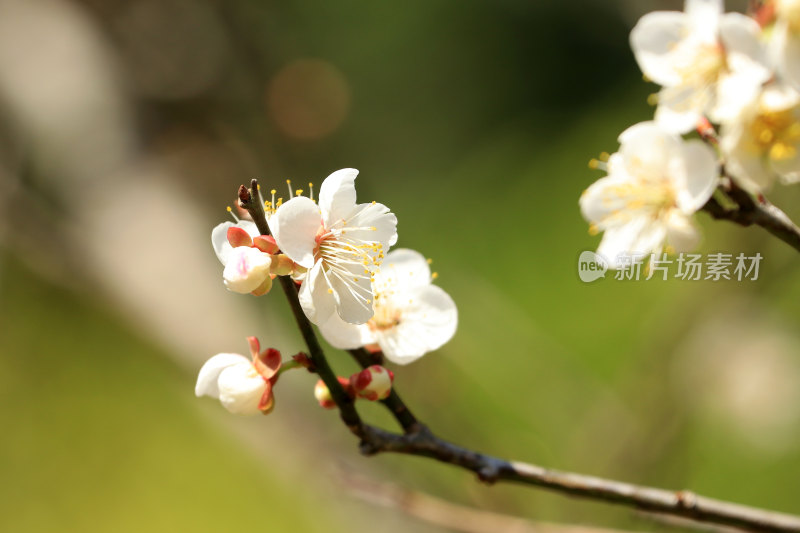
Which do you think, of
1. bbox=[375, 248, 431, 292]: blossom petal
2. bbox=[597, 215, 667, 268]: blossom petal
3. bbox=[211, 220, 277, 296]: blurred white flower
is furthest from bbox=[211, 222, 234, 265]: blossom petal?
bbox=[597, 215, 667, 268]: blossom petal

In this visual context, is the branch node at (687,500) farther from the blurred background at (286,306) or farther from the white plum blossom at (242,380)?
the blurred background at (286,306)

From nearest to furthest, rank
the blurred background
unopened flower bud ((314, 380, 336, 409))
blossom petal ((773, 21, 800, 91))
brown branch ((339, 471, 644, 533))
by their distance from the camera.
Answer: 1. blossom petal ((773, 21, 800, 91))
2. unopened flower bud ((314, 380, 336, 409))
3. brown branch ((339, 471, 644, 533))
4. the blurred background

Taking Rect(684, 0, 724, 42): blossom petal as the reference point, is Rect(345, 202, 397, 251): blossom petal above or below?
below

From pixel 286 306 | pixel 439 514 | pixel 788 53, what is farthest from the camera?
pixel 286 306

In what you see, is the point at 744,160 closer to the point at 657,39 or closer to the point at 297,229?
the point at 657,39

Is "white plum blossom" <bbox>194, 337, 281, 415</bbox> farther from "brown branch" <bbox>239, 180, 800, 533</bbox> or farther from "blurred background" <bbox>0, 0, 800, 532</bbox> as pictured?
"blurred background" <bbox>0, 0, 800, 532</bbox>

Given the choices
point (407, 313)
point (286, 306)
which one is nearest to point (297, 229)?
point (407, 313)
